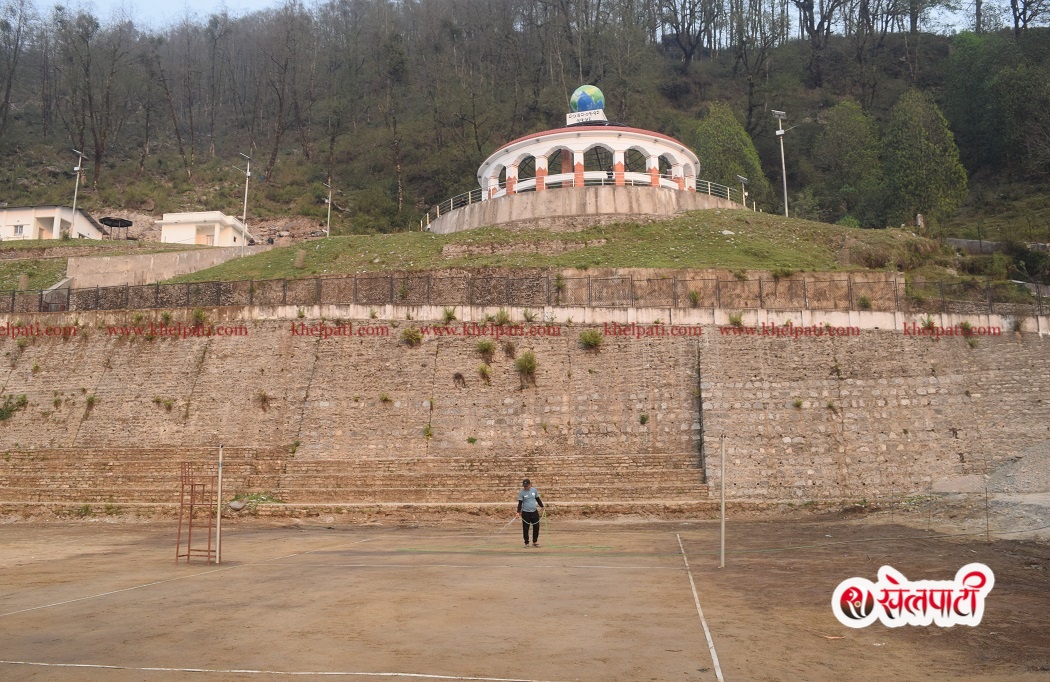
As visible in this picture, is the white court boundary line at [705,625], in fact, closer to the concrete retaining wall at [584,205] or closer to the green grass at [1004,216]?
A: the concrete retaining wall at [584,205]

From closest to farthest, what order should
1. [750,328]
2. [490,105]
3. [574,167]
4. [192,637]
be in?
[192,637] → [750,328] → [574,167] → [490,105]

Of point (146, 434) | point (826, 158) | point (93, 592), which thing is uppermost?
point (826, 158)

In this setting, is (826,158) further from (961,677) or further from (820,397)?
(961,677)

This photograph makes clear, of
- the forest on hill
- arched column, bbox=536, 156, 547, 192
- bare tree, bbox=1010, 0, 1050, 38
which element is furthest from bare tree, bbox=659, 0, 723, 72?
arched column, bbox=536, 156, 547, 192

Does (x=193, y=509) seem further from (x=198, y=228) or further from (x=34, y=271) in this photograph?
(x=198, y=228)

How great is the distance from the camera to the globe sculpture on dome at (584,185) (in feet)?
116

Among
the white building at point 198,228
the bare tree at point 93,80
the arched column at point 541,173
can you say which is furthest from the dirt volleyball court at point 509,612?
the bare tree at point 93,80

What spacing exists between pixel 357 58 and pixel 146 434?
60325 millimetres

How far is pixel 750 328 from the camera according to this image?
22.1m

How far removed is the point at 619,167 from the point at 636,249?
713cm

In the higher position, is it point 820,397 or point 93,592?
point 820,397

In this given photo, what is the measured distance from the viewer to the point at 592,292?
2467 cm

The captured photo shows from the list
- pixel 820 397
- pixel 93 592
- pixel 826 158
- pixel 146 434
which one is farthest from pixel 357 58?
pixel 93 592

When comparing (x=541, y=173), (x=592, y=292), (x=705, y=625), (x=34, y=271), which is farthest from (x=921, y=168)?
(x=34, y=271)
